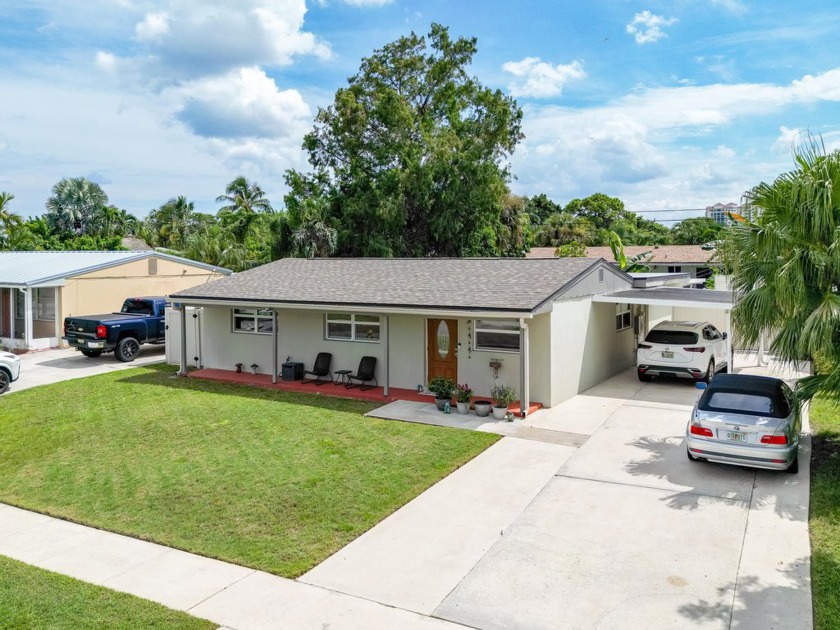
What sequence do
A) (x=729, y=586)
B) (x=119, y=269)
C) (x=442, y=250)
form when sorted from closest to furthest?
(x=729, y=586)
(x=119, y=269)
(x=442, y=250)

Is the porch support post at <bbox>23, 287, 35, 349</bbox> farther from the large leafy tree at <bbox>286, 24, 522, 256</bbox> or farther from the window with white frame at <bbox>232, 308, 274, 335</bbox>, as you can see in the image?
the large leafy tree at <bbox>286, 24, 522, 256</bbox>

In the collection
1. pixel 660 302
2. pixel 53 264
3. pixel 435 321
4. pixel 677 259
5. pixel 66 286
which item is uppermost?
pixel 677 259

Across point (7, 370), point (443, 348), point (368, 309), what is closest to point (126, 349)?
point (7, 370)

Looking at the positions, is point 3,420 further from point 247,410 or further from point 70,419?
point 247,410

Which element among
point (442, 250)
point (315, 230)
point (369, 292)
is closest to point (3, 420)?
point (369, 292)

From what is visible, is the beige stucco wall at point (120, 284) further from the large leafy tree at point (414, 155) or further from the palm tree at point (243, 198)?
the palm tree at point (243, 198)

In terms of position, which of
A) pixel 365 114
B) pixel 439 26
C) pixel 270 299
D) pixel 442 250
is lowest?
pixel 270 299

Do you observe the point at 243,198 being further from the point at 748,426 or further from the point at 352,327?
the point at 748,426
